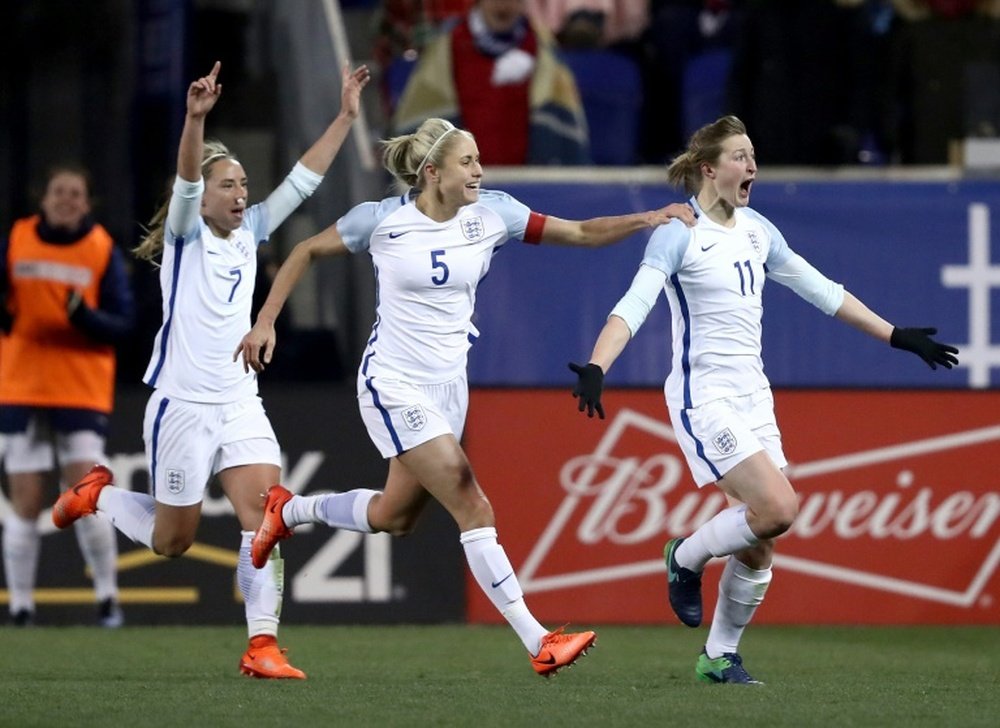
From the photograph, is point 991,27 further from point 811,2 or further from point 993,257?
point 993,257

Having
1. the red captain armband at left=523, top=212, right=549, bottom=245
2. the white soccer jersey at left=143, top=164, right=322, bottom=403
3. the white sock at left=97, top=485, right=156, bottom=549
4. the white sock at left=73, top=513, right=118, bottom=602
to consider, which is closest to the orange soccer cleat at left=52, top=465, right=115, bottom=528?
the white sock at left=97, top=485, right=156, bottom=549

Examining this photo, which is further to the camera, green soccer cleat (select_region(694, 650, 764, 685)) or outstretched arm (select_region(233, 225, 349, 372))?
green soccer cleat (select_region(694, 650, 764, 685))

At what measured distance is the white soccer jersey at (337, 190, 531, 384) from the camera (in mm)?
7789

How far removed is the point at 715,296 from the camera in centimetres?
766

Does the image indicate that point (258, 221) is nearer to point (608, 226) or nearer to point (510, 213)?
point (510, 213)

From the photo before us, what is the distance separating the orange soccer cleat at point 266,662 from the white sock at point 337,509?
0.45 metres

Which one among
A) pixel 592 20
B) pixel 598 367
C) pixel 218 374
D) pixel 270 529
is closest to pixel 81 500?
pixel 218 374

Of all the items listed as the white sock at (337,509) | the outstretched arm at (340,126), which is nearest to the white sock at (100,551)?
the white sock at (337,509)

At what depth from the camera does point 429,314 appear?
25.6ft

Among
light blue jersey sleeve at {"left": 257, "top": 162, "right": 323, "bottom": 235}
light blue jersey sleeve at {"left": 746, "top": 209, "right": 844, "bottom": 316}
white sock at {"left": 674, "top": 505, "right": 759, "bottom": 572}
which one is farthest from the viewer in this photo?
light blue jersey sleeve at {"left": 257, "top": 162, "right": 323, "bottom": 235}

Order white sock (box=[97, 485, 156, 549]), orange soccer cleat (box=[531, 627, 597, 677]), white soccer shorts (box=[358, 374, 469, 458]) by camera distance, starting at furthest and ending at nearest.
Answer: white sock (box=[97, 485, 156, 549]), white soccer shorts (box=[358, 374, 469, 458]), orange soccer cleat (box=[531, 627, 597, 677])

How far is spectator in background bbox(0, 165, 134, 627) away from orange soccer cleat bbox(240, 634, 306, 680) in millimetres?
2858

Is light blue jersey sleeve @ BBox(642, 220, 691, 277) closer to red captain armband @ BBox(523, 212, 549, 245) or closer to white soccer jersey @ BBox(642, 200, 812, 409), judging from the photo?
white soccer jersey @ BBox(642, 200, 812, 409)

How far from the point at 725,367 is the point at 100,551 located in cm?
419
